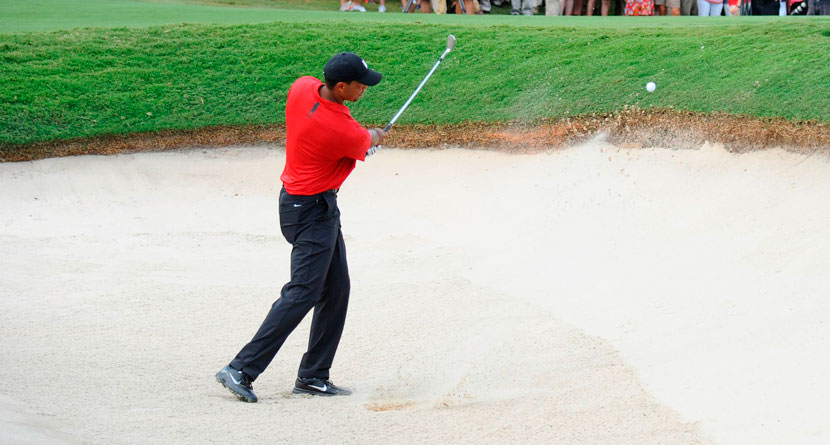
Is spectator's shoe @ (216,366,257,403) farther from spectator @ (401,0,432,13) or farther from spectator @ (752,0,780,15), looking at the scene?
spectator @ (752,0,780,15)

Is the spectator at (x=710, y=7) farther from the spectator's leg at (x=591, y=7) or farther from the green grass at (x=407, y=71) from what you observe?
the green grass at (x=407, y=71)

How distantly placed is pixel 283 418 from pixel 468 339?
197cm

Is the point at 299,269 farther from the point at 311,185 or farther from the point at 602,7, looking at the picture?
the point at 602,7

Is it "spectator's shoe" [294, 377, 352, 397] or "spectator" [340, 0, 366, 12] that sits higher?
"spectator" [340, 0, 366, 12]

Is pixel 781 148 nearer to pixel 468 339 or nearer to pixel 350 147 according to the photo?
pixel 468 339

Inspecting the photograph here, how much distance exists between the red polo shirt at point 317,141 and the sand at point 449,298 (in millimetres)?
1397

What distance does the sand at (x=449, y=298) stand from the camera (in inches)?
214

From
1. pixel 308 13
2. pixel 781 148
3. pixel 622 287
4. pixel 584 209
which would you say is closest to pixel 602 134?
pixel 584 209

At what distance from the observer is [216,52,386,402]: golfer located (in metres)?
5.65

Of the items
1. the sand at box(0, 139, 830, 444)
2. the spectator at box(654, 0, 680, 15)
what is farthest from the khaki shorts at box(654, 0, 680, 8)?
the sand at box(0, 139, 830, 444)

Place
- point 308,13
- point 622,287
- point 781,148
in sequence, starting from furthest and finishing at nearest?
point 308,13, point 781,148, point 622,287

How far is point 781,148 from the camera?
859 cm

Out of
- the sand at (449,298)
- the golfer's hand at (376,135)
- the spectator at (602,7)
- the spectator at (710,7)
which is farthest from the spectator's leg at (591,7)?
the golfer's hand at (376,135)

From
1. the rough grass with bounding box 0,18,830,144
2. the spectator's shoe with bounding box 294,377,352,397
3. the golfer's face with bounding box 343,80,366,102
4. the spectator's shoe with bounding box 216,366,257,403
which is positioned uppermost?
the golfer's face with bounding box 343,80,366,102
